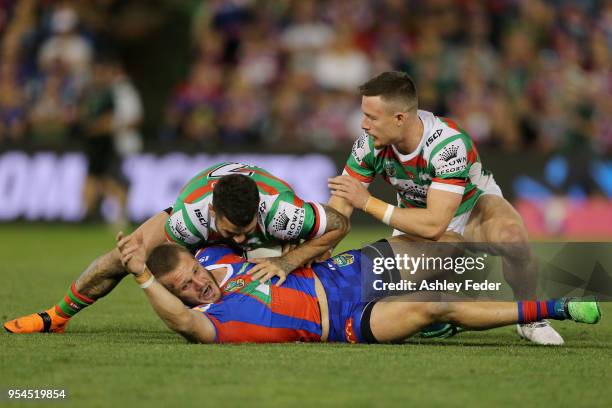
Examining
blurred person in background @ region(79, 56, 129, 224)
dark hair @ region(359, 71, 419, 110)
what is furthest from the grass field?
blurred person in background @ region(79, 56, 129, 224)

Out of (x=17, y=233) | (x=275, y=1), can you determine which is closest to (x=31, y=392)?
(x=17, y=233)

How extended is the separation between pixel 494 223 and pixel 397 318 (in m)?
1.87

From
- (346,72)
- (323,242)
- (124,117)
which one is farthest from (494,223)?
(124,117)

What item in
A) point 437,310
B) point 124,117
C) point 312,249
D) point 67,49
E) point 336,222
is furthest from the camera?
point 67,49

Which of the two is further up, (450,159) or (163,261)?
(450,159)

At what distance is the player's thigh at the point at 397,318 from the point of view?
7.43 meters

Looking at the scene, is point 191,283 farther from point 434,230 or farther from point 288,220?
point 434,230

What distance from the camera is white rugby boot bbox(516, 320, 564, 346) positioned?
315 inches

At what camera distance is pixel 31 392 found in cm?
581

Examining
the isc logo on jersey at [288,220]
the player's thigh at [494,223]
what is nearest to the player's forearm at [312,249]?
the isc logo on jersey at [288,220]

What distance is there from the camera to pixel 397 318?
7.53 metres

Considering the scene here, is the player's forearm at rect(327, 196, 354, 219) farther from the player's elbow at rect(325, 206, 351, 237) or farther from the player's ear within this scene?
the player's ear

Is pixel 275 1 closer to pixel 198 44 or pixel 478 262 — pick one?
pixel 198 44

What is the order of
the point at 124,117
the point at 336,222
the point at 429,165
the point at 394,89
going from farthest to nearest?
the point at 124,117 → the point at 429,165 → the point at 394,89 → the point at 336,222
